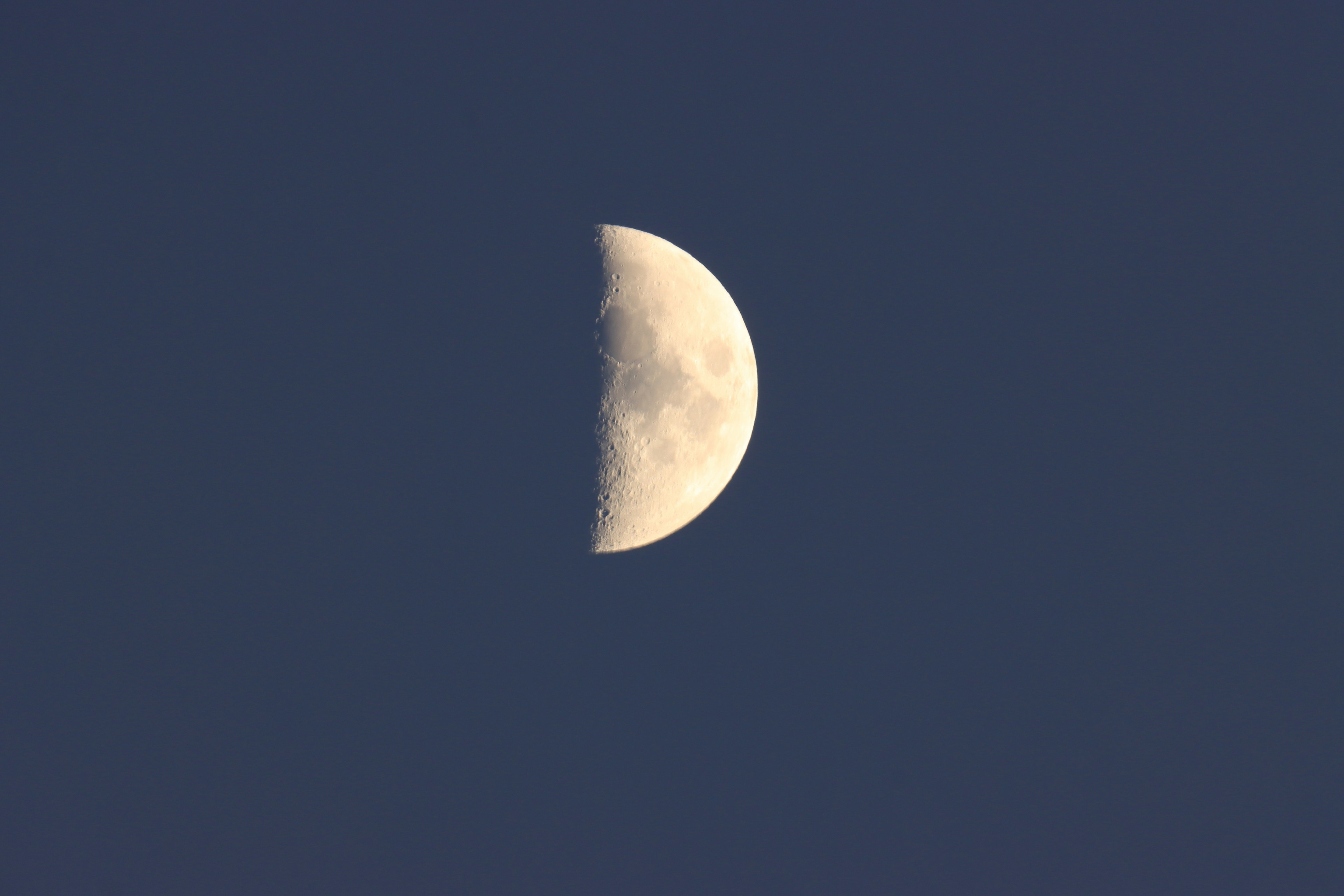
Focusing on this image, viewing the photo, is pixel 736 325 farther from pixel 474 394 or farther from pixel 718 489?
pixel 474 394

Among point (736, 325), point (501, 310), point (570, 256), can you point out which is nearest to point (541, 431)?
point (501, 310)

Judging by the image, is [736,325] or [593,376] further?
[736,325]

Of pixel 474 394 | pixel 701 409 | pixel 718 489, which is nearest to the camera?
pixel 474 394

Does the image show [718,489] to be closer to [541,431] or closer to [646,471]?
[646,471]

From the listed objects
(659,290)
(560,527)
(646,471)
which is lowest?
(560,527)

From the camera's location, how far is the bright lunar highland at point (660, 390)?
5539 mm

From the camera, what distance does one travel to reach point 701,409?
18.7 ft

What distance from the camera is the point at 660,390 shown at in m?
5.56

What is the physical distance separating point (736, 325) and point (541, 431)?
5.42ft

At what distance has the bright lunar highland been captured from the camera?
5539mm

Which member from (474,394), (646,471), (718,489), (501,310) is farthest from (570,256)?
(718,489)

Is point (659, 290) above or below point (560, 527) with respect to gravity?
above

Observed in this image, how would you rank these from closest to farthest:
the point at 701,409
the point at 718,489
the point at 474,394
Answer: the point at 474,394, the point at 701,409, the point at 718,489

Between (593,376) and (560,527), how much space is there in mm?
1031
